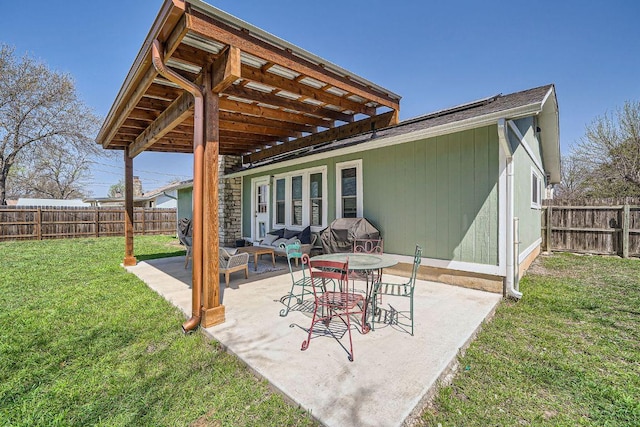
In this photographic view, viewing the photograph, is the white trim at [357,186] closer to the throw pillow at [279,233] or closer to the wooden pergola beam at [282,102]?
the wooden pergola beam at [282,102]

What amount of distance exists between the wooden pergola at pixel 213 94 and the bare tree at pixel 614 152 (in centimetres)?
1417

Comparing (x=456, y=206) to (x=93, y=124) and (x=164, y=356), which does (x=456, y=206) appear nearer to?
(x=164, y=356)

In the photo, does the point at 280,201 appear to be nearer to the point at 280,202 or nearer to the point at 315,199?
the point at 280,202

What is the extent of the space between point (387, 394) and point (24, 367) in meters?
3.24

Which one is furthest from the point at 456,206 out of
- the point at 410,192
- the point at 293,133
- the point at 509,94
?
the point at 293,133

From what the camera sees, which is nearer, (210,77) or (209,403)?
(209,403)

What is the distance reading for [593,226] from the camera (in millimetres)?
8359

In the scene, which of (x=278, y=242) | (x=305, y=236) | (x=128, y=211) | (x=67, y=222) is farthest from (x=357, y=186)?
(x=67, y=222)

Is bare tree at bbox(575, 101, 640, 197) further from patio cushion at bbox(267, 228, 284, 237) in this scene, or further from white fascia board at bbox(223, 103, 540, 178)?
patio cushion at bbox(267, 228, 284, 237)

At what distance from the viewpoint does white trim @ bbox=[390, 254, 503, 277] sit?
4367 millimetres

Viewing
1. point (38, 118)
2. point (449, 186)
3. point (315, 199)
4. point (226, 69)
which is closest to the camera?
point (226, 69)

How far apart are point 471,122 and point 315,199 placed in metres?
3.91

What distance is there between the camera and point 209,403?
2018mm

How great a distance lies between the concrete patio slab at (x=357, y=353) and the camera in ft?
6.17
